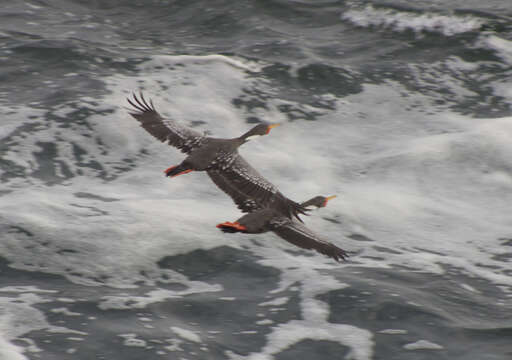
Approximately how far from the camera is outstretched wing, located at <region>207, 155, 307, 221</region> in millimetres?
6352

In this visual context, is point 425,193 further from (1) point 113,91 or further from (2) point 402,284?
(1) point 113,91

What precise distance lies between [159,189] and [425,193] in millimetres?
3201

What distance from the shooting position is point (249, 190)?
263 inches

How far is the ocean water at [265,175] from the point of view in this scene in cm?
594

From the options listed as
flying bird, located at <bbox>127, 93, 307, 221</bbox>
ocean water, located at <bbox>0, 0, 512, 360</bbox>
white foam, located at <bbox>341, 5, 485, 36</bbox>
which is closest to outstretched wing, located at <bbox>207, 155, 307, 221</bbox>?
flying bird, located at <bbox>127, 93, 307, 221</bbox>

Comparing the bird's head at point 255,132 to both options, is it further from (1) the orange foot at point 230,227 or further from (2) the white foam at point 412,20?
(2) the white foam at point 412,20

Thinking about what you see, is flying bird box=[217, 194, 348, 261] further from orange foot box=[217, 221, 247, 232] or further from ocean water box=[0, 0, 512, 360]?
ocean water box=[0, 0, 512, 360]

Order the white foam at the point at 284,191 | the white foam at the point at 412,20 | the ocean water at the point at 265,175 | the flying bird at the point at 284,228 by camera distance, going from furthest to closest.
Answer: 1. the white foam at the point at 412,20
2. the white foam at the point at 284,191
3. the flying bird at the point at 284,228
4. the ocean water at the point at 265,175

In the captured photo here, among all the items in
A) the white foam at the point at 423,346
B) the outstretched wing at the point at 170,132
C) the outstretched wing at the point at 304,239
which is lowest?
the white foam at the point at 423,346

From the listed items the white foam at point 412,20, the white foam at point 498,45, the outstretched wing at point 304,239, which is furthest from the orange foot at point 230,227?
the white foam at point 412,20

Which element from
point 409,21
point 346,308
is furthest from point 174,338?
point 409,21

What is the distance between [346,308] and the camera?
20.7 ft

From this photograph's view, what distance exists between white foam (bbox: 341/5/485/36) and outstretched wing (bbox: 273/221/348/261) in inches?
297

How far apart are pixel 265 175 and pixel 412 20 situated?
546 centimetres
